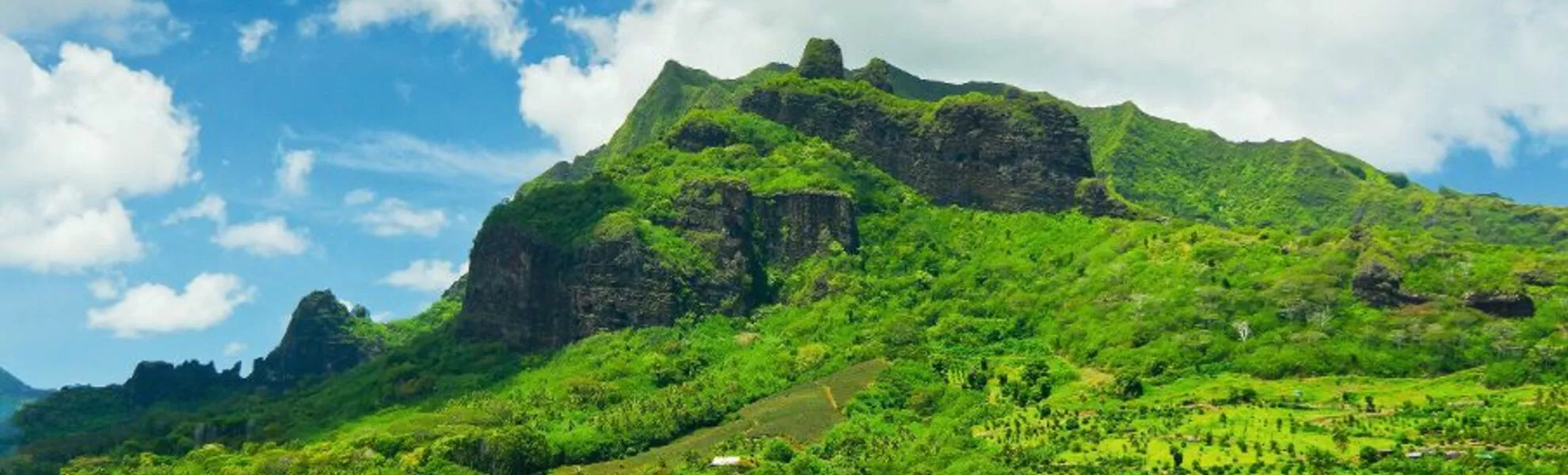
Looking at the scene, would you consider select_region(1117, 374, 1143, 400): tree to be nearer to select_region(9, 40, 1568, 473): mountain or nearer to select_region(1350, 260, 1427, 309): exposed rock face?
select_region(9, 40, 1568, 473): mountain

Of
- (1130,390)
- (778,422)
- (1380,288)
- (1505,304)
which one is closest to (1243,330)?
(1380,288)

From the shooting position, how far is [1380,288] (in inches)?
6220

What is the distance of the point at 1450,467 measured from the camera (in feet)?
357

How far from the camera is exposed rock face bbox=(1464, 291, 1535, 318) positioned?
152 meters

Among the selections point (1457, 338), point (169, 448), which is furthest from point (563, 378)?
point (1457, 338)

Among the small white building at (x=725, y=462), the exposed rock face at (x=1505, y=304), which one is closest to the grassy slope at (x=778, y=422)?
the small white building at (x=725, y=462)

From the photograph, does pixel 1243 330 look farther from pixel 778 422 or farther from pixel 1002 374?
pixel 778 422

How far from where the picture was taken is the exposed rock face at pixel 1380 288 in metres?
157

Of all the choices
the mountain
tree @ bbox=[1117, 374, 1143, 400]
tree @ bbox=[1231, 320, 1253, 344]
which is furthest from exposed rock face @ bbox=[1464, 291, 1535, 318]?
tree @ bbox=[1117, 374, 1143, 400]

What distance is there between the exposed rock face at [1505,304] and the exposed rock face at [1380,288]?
556 cm

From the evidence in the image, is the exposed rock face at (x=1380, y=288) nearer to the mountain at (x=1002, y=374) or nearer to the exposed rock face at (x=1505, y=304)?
the mountain at (x=1002, y=374)

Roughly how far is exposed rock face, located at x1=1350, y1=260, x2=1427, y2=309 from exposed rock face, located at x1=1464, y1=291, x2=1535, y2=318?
18.3ft

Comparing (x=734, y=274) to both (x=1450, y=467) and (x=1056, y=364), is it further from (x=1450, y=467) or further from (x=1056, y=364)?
(x=1450, y=467)

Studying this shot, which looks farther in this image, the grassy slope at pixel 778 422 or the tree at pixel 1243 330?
the tree at pixel 1243 330
